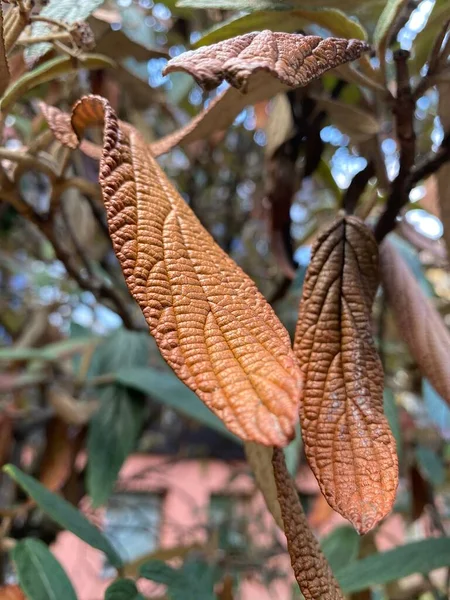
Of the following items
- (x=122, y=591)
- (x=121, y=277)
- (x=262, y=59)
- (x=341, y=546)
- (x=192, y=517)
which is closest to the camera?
(x=262, y=59)

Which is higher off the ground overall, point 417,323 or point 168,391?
point 417,323

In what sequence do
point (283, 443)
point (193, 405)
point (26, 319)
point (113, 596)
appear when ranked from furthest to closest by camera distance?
point (26, 319) → point (193, 405) → point (113, 596) → point (283, 443)

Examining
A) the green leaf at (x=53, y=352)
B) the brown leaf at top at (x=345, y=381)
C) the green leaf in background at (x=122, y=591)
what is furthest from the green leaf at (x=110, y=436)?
the brown leaf at top at (x=345, y=381)

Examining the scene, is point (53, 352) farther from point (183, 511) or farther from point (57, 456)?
point (183, 511)

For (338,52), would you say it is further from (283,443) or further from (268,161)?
(268,161)

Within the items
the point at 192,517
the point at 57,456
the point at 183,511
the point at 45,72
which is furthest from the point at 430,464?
the point at 183,511

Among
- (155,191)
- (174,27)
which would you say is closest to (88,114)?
(155,191)

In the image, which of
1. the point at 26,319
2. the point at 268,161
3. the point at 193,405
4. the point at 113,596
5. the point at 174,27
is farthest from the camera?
the point at 26,319

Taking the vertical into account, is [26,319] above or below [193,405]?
below

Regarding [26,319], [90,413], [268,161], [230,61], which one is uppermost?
[230,61]
